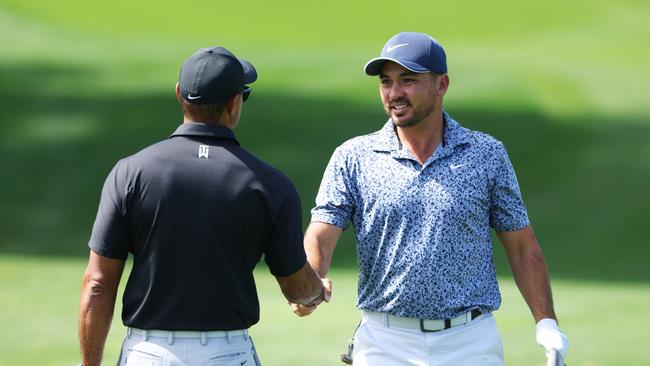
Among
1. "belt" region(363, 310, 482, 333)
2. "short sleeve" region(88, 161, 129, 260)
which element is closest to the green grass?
"belt" region(363, 310, 482, 333)

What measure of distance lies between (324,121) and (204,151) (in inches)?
545

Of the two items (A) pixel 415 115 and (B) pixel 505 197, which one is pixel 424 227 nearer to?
(B) pixel 505 197

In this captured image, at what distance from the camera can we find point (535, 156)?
17047mm

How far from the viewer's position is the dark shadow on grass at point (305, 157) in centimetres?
1385

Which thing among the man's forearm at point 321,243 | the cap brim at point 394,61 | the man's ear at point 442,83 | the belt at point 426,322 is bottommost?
the belt at point 426,322

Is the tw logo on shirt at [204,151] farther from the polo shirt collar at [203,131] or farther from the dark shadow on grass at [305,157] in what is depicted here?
the dark shadow on grass at [305,157]

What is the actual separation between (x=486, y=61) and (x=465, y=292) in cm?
1680

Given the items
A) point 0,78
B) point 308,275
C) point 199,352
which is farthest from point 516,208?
point 0,78

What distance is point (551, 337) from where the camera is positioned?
17.6ft

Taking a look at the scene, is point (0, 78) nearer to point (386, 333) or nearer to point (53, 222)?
point (53, 222)

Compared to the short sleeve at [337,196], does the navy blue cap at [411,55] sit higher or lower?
higher

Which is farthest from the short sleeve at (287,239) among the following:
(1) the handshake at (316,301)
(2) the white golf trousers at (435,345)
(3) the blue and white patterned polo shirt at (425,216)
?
(2) the white golf trousers at (435,345)

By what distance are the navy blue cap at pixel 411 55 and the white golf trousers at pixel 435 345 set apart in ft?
3.66

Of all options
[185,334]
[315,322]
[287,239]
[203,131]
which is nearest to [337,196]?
[287,239]
